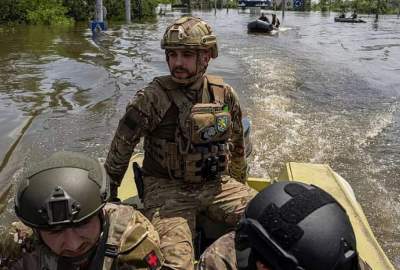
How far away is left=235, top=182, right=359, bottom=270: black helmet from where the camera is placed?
1.54 meters

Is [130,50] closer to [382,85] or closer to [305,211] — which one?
[382,85]

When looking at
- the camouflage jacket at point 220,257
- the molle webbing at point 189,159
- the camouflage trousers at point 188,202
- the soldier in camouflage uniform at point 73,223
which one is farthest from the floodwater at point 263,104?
the soldier in camouflage uniform at point 73,223

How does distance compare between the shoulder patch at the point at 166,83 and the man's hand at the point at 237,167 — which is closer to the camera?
the shoulder patch at the point at 166,83

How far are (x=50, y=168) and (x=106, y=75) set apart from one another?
11.0m

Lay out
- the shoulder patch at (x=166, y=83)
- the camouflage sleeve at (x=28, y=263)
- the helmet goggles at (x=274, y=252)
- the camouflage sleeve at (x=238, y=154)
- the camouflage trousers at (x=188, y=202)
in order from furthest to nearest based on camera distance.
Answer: the camouflage sleeve at (x=238, y=154) → the shoulder patch at (x=166, y=83) → the camouflage trousers at (x=188, y=202) → the camouflage sleeve at (x=28, y=263) → the helmet goggles at (x=274, y=252)

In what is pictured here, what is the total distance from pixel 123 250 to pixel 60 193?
1.36ft

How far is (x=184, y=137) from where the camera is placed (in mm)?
3053

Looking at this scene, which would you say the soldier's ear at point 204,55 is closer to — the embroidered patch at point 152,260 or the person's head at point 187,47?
the person's head at point 187,47

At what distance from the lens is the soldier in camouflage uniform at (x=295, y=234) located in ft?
5.06

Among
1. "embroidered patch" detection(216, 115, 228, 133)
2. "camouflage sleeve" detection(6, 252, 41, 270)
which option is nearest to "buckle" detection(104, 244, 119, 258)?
"camouflage sleeve" detection(6, 252, 41, 270)

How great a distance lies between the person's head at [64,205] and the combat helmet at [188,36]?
128cm

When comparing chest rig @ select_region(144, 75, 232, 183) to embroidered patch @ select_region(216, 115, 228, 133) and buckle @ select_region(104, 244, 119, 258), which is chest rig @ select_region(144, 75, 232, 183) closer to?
embroidered patch @ select_region(216, 115, 228, 133)

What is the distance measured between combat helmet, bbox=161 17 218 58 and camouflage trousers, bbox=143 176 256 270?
3.00ft

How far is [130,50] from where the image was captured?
59.7 feet
